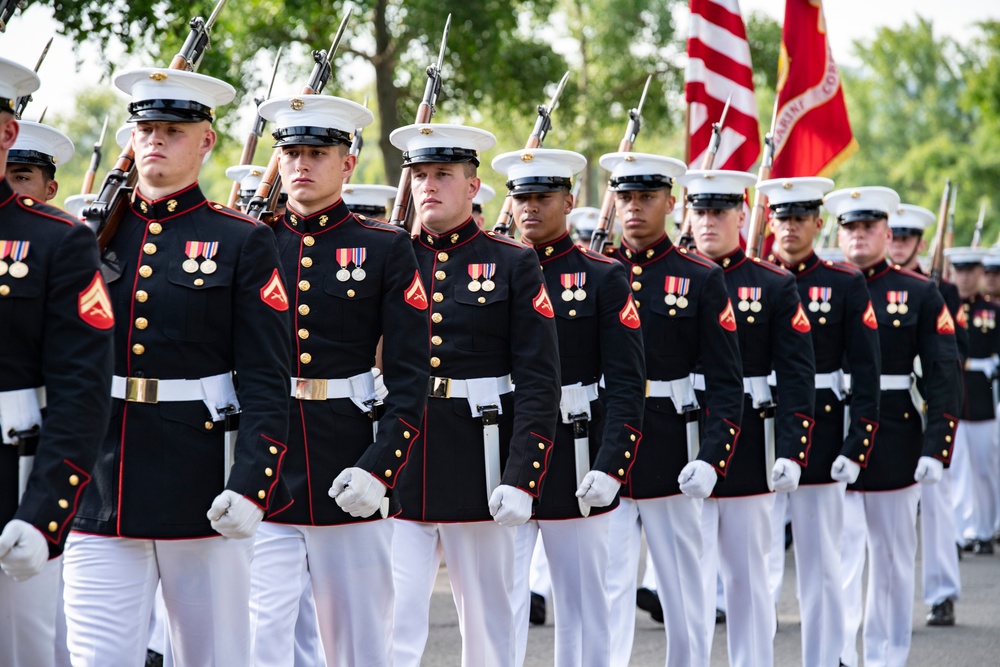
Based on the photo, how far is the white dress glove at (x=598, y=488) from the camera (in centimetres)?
511

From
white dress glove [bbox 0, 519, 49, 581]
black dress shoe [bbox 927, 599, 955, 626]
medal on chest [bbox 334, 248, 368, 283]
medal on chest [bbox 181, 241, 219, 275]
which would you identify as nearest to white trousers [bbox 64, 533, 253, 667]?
white dress glove [bbox 0, 519, 49, 581]

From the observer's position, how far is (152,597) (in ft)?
12.2

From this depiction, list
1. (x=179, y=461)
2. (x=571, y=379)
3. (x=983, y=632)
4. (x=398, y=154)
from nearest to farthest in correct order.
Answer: (x=179, y=461)
(x=571, y=379)
(x=983, y=632)
(x=398, y=154)

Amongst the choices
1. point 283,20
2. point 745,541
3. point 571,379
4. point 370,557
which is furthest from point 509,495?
point 283,20

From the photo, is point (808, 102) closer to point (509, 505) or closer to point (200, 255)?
point (509, 505)

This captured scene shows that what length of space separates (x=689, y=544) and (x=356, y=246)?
217cm

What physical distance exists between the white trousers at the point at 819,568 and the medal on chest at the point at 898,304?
3.66 feet

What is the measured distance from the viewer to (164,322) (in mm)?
3705

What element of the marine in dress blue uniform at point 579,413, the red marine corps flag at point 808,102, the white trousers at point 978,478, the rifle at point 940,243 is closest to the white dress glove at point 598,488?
the marine in dress blue uniform at point 579,413

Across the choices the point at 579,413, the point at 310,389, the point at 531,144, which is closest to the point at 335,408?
the point at 310,389

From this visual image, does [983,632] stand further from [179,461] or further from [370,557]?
[179,461]

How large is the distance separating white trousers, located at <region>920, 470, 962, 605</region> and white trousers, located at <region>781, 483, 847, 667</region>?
1.61 metres

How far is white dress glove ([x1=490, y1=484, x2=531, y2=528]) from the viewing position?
183 inches

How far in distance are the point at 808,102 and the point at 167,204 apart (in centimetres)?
696
